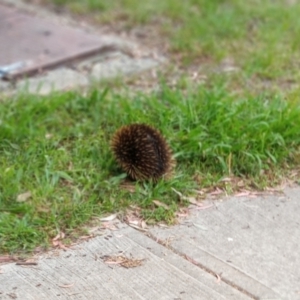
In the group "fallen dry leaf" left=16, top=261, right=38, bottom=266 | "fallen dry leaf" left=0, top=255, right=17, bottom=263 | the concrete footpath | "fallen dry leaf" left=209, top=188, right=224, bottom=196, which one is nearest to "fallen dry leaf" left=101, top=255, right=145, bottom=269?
the concrete footpath

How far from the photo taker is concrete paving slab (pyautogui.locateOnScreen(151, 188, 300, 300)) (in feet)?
12.2

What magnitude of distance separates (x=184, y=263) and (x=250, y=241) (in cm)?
41

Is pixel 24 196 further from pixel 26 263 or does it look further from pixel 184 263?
pixel 184 263

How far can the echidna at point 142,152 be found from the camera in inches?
177

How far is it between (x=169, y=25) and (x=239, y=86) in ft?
4.57

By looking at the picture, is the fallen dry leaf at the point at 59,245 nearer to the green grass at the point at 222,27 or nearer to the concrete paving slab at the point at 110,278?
the concrete paving slab at the point at 110,278

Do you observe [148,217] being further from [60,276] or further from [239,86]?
[239,86]

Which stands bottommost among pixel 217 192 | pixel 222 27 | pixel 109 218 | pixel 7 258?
pixel 7 258

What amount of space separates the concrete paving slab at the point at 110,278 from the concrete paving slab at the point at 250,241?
99mm

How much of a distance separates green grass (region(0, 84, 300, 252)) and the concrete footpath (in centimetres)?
20

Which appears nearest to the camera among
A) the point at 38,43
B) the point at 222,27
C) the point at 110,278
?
the point at 110,278

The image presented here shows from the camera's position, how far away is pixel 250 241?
13.4ft

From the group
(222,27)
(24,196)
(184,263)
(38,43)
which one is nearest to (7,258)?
(24,196)

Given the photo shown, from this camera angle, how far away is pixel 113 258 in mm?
3895
